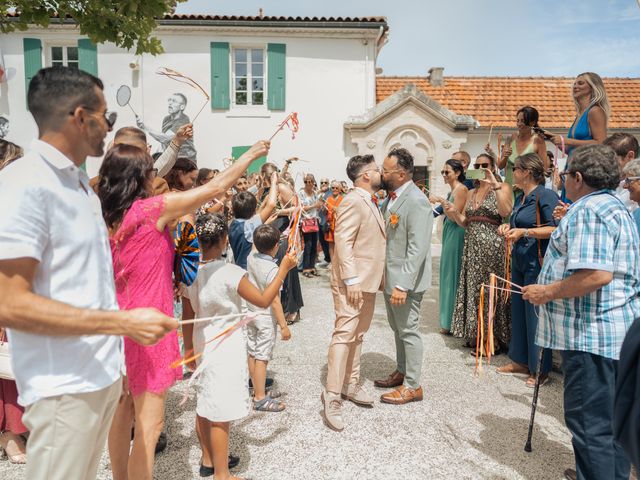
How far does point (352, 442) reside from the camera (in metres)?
3.44

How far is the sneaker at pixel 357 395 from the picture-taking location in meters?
4.02

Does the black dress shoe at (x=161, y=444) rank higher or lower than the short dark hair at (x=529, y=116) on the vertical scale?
lower

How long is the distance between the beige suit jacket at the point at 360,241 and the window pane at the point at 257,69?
11615mm

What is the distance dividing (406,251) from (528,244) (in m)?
1.35

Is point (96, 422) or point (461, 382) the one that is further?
point (461, 382)

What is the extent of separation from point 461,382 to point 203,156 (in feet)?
37.8

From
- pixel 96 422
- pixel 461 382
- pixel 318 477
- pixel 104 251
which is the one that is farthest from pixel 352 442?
pixel 104 251

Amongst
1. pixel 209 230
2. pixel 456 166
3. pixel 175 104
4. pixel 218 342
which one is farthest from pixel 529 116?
pixel 175 104

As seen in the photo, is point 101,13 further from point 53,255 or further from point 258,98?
point 258,98

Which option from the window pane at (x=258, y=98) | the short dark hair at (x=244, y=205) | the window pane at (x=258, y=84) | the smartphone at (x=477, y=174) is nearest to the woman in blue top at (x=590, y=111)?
the smartphone at (x=477, y=174)

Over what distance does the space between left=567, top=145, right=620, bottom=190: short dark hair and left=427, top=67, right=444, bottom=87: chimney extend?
49.0 feet

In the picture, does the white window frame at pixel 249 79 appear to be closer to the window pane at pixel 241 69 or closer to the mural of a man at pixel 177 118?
the window pane at pixel 241 69

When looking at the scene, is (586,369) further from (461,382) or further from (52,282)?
(52,282)

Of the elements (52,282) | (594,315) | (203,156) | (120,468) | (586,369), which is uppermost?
(203,156)
